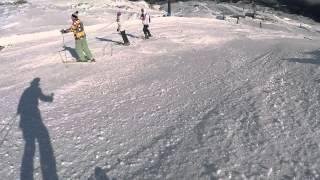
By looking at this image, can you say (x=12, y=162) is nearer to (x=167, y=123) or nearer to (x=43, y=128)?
(x=43, y=128)

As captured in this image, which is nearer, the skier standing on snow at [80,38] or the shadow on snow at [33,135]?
the shadow on snow at [33,135]

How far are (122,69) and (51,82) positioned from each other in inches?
109

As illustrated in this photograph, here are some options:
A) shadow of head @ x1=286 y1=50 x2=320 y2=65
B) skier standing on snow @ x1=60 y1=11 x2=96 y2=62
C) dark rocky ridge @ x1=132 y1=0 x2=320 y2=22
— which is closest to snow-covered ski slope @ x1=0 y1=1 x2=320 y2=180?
shadow of head @ x1=286 y1=50 x2=320 y2=65

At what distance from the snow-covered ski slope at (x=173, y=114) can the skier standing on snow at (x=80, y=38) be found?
2.14 feet

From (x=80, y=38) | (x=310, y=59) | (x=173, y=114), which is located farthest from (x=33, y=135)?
(x=310, y=59)

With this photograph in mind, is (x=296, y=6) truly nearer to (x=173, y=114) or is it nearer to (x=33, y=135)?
(x=173, y=114)

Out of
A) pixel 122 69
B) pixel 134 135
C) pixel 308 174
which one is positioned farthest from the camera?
pixel 122 69

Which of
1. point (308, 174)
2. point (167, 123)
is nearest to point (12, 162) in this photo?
point (167, 123)

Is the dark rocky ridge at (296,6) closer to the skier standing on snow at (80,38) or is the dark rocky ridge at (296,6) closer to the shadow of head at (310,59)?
the skier standing on snow at (80,38)

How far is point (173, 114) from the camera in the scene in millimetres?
10789

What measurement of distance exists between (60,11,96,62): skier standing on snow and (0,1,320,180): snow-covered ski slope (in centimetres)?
65

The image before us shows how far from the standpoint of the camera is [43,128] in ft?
33.8

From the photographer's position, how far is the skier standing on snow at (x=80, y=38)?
1691cm

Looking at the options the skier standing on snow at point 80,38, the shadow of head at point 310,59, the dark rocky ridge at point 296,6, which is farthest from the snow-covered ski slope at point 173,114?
the dark rocky ridge at point 296,6
